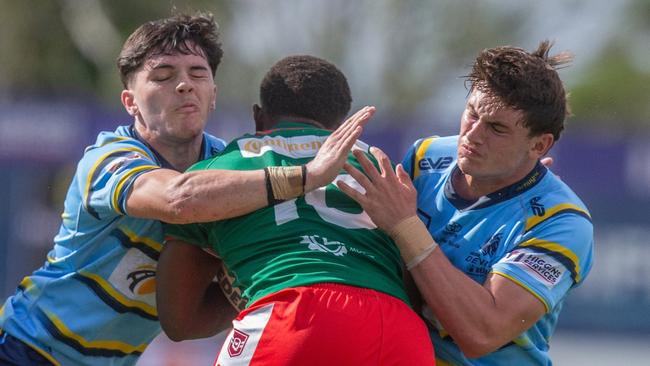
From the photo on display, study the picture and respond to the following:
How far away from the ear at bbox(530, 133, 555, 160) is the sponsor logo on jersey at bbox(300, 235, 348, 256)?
1.04m

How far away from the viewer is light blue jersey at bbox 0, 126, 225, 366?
5207 millimetres

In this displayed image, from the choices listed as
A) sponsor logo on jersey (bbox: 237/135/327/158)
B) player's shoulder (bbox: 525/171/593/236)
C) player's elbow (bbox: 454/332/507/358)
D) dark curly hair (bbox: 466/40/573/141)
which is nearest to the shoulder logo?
player's shoulder (bbox: 525/171/593/236)

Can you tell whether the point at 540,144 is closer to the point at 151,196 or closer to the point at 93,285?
the point at 151,196

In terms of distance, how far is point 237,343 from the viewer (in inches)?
177

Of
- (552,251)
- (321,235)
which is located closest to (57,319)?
(321,235)

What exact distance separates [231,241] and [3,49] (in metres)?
24.9

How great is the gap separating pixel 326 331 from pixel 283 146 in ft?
2.91

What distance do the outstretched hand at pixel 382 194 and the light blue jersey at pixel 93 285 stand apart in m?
0.95

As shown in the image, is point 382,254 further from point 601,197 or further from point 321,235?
point 601,197

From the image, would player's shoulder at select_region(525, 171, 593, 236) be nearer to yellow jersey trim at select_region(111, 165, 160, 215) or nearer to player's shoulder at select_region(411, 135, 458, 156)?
player's shoulder at select_region(411, 135, 458, 156)

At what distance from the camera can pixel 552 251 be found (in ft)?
16.0

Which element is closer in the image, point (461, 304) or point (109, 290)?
point (461, 304)

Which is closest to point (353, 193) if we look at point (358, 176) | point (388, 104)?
point (358, 176)

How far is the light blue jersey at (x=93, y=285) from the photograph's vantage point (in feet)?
17.1
